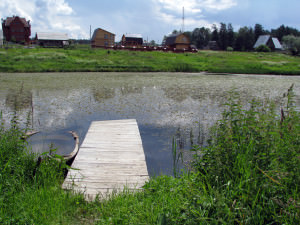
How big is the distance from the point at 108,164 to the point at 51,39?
55689 millimetres

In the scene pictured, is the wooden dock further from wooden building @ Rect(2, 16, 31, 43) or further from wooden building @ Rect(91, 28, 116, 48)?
wooden building @ Rect(2, 16, 31, 43)

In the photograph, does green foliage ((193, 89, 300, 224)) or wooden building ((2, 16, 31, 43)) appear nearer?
green foliage ((193, 89, 300, 224))

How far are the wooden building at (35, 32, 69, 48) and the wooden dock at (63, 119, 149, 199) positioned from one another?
52.5 meters

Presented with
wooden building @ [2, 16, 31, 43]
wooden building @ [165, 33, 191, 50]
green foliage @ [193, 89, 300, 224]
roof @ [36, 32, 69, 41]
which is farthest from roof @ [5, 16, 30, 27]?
green foliage @ [193, 89, 300, 224]

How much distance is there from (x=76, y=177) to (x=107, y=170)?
547 millimetres

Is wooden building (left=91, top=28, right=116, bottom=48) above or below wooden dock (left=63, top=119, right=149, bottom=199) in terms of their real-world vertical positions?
above

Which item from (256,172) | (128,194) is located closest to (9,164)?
(128,194)

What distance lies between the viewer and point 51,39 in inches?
2101

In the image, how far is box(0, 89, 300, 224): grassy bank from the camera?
2516 millimetres

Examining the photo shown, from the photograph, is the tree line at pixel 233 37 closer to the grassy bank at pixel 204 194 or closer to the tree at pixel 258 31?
the tree at pixel 258 31

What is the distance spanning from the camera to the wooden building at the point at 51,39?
53.1m

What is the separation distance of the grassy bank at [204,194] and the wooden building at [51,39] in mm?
54862

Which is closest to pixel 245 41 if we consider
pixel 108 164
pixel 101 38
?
pixel 101 38

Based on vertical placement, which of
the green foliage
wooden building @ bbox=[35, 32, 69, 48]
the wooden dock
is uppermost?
wooden building @ bbox=[35, 32, 69, 48]
